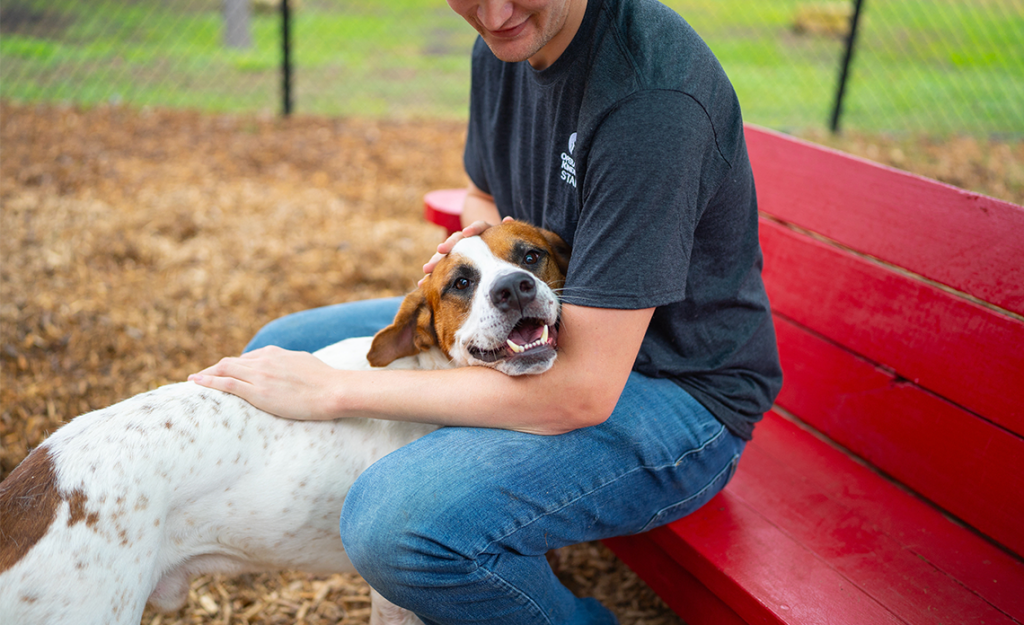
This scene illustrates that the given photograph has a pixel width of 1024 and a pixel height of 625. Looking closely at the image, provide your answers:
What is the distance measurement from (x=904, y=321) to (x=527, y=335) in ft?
4.12

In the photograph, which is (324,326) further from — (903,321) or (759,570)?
(903,321)

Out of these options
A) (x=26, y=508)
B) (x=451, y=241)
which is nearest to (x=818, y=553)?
(x=451, y=241)

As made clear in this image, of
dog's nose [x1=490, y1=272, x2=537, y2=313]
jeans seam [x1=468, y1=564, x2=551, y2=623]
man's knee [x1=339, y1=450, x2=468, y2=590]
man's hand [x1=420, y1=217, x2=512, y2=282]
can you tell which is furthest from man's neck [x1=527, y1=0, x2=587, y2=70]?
jeans seam [x1=468, y1=564, x2=551, y2=623]

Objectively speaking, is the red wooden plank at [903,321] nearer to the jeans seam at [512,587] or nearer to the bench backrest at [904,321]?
the bench backrest at [904,321]

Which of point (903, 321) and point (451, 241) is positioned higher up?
point (451, 241)

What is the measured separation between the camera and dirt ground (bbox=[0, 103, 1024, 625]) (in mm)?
→ 3066

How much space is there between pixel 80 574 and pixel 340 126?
6.24 meters

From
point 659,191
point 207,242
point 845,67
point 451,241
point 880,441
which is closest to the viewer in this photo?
point 659,191

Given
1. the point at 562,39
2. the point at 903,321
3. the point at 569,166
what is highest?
the point at 562,39

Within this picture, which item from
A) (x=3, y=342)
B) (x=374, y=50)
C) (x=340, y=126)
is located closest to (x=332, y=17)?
(x=374, y=50)

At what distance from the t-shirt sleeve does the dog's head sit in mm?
233

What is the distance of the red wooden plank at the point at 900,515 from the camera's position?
6.82 ft

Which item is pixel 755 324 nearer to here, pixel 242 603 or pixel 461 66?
pixel 242 603

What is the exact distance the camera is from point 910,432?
96.6 inches
